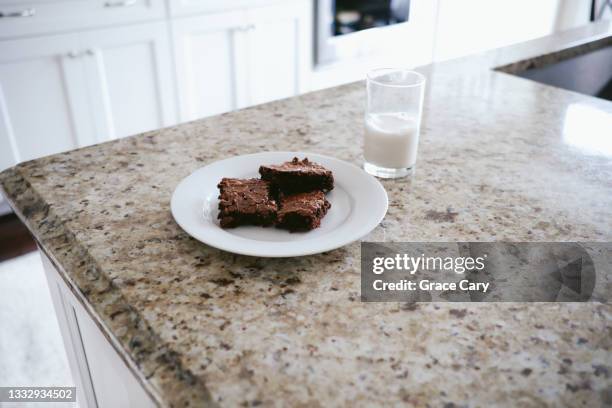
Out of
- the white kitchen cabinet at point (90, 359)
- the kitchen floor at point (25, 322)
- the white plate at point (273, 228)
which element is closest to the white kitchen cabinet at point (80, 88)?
the kitchen floor at point (25, 322)

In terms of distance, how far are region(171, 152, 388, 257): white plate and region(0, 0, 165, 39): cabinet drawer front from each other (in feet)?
4.65

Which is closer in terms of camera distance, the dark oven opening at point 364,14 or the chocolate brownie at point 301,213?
the chocolate brownie at point 301,213

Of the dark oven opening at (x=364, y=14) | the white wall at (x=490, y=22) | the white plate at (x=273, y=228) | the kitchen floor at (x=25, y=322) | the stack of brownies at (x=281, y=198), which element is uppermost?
the stack of brownies at (x=281, y=198)

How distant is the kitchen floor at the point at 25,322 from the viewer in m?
1.60

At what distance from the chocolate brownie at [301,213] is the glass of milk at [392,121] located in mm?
199

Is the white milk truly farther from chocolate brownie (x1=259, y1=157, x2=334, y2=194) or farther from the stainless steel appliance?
the stainless steel appliance

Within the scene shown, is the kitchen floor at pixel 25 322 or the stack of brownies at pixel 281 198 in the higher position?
Result: the stack of brownies at pixel 281 198

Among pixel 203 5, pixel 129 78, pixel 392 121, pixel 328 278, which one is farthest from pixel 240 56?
pixel 328 278

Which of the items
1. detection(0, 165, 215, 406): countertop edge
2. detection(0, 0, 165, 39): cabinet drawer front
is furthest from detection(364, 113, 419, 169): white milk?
detection(0, 0, 165, 39): cabinet drawer front

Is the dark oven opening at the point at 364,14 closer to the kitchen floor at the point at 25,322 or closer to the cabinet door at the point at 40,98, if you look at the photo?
the cabinet door at the point at 40,98

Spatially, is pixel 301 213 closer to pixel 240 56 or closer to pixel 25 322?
pixel 25 322

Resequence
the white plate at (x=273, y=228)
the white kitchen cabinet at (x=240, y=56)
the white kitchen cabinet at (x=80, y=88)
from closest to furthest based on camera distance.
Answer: the white plate at (x=273, y=228) < the white kitchen cabinet at (x=80, y=88) < the white kitchen cabinet at (x=240, y=56)

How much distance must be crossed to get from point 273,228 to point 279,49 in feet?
6.56

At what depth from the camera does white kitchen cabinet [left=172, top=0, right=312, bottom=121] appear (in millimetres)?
2271
